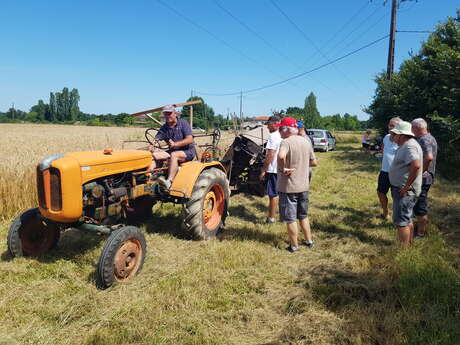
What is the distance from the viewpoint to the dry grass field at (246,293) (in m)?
2.40

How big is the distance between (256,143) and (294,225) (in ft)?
10.5

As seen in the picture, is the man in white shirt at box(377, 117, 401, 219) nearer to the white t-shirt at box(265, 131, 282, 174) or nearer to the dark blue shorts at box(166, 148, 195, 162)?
the white t-shirt at box(265, 131, 282, 174)

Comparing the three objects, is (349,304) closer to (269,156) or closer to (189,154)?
(269,156)

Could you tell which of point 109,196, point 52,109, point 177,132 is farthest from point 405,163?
point 52,109

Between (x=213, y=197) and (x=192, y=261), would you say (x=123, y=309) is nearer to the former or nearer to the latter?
(x=192, y=261)

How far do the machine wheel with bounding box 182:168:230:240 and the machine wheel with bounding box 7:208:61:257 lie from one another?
5.24 ft

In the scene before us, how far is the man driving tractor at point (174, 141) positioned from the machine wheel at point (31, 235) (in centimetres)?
146

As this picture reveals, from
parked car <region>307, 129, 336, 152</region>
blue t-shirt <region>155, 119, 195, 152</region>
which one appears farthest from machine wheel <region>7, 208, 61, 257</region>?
parked car <region>307, 129, 336, 152</region>

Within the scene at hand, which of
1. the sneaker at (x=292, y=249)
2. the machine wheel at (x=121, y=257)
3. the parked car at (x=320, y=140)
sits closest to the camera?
the machine wheel at (x=121, y=257)

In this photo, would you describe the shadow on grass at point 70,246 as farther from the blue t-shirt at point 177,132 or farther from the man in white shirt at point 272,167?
the man in white shirt at point 272,167

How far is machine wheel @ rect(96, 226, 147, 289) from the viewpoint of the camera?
9.66 feet

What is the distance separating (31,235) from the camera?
3.64 metres

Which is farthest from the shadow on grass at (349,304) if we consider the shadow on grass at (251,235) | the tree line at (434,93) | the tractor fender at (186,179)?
the tree line at (434,93)

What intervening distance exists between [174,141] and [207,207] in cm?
108
